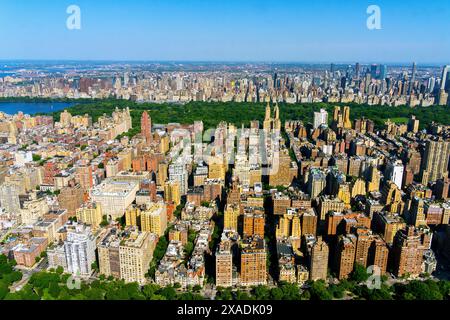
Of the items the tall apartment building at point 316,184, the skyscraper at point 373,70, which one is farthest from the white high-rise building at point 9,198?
the skyscraper at point 373,70

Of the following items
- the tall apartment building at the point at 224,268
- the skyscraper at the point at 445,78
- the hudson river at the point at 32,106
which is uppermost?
the skyscraper at the point at 445,78

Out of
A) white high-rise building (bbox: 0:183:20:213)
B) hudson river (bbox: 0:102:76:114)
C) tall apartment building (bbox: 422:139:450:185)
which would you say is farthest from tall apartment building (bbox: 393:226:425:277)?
hudson river (bbox: 0:102:76:114)

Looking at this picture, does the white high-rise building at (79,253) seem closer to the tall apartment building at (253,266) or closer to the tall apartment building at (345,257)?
the tall apartment building at (253,266)

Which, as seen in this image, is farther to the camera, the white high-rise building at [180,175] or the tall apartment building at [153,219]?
the white high-rise building at [180,175]

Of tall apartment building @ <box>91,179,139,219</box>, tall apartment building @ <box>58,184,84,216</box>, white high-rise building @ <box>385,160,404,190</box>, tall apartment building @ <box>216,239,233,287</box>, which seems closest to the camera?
tall apartment building @ <box>216,239,233,287</box>

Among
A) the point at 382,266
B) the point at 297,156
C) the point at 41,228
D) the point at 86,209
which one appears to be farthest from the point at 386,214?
the point at 41,228

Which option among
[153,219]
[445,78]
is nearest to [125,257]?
[153,219]

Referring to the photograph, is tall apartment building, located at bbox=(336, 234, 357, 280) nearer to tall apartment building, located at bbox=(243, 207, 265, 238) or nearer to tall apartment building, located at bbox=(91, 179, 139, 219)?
tall apartment building, located at bbox=(243, 207, 265, 238)
